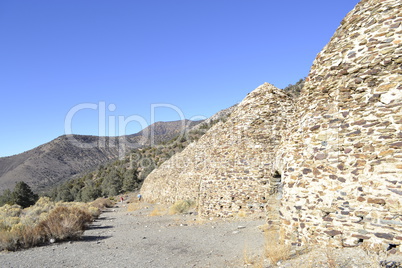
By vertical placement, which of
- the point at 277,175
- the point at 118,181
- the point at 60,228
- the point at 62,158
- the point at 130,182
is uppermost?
the point at 62,158

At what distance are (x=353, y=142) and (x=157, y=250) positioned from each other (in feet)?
18.1

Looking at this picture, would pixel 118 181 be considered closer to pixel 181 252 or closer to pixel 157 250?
pixel 157 250

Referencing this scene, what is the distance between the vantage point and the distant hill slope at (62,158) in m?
63.3

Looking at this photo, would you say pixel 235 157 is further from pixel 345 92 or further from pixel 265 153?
pixel 345 92

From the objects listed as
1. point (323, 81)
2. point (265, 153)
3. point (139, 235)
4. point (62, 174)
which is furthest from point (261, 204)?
point (62, 174)

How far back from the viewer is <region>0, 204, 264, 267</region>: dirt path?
6.75m

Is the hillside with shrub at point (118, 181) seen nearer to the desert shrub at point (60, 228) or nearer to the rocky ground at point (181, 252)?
the desert shrub at point (60, 228)

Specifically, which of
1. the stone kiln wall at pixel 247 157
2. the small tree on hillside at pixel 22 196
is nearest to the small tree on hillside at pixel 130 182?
the small tree on hillside at pixel 22 196

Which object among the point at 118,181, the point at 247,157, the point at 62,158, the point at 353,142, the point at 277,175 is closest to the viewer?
the point at 353,142

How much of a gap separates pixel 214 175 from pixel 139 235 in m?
4.06

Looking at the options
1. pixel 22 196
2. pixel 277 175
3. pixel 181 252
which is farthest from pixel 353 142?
pixel 22 196

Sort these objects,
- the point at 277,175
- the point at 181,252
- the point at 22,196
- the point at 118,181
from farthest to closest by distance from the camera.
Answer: the point at 118,181 < the point at 22,196 < the point at 277,175 < the point at 181,252

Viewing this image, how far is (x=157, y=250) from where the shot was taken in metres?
7.97

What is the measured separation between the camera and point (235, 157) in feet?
41.0
